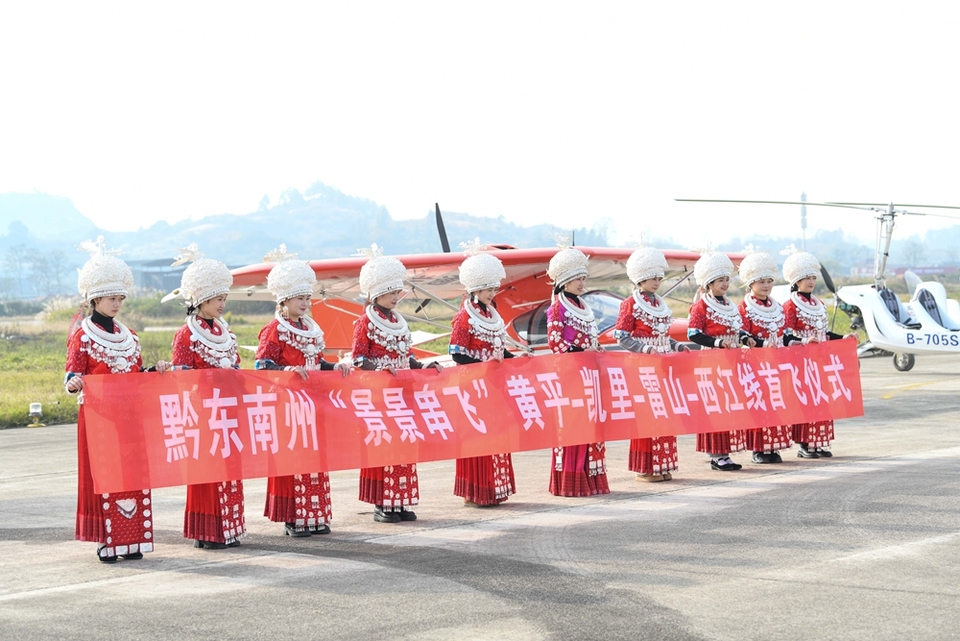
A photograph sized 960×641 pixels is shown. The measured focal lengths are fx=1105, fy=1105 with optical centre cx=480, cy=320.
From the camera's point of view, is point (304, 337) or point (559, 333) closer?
point (304, 337)

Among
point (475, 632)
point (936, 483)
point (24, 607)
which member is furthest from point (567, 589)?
point (936, 483)

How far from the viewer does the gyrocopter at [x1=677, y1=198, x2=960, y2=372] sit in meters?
19.2

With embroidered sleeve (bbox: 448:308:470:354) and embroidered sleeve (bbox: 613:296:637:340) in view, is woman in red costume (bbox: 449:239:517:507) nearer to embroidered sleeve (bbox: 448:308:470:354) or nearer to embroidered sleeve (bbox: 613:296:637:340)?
embroidered sleeve (bbox: 448:308:470:354)

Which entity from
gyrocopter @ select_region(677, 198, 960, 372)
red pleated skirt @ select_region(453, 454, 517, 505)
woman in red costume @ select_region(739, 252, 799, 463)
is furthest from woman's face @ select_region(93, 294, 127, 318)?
gyrocopter @ select_region(677, 198, 960, 372)

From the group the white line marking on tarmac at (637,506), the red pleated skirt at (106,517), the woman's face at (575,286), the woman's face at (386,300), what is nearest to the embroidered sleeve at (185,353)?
the red pleated skirt at (106,517)

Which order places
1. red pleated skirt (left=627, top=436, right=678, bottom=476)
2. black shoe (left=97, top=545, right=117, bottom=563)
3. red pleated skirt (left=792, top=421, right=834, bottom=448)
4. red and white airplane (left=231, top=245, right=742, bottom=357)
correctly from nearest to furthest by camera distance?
black shoe (left=97, top=545, right=117, bottom=563) → red pleated skirt (left=627, top=436, right=678, bottom=476) → red pleated skirt (left=792, top=421, right=834, bottom=448) → red and white airplane (left=231, top=245, right=742, bottom=357)

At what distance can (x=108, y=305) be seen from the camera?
6.65m

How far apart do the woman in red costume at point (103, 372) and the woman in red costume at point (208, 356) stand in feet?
1.04

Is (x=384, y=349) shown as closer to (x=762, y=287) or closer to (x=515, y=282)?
(x=762, y=287)

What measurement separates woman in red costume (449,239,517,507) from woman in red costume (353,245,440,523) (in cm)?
42

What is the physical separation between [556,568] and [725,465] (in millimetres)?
4184

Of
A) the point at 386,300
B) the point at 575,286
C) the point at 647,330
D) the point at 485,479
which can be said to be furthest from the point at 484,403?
the point at 647,330

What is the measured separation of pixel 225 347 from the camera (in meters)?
7.10

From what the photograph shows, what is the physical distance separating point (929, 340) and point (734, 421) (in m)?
11.2
